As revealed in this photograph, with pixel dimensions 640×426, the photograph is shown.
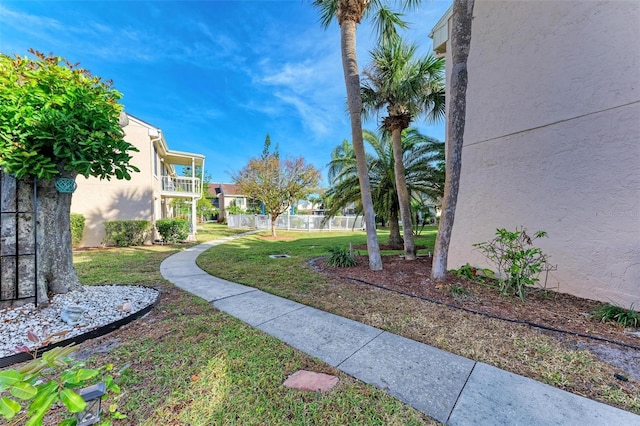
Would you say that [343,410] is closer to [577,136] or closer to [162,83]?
[577,136]

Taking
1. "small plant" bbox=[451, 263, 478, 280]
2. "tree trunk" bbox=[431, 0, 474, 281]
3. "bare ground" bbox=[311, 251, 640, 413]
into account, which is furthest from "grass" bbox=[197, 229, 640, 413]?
"small plant" bbox=[451, 263, 478, 280]

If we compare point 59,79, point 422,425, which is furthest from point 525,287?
point 59,79

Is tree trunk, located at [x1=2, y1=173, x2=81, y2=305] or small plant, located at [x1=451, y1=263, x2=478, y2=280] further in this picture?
small plant, located at [x1=451, y1=263, x2=478, y2=280]

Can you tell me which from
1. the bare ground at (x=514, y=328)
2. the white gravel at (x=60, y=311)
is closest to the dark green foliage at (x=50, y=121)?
the white gravel at (x=60, y=311)

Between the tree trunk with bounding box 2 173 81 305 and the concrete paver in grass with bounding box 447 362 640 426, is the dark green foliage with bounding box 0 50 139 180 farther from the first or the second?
the concrete paver in grass with bounding box 447 362 640 426

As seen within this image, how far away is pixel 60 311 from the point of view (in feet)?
12.1

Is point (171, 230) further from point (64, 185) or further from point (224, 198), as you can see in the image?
point (224, 198)

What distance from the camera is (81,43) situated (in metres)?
8.52

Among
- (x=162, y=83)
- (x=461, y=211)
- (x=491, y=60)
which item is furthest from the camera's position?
(x=162, y=83)

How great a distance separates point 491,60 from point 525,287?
487 cm

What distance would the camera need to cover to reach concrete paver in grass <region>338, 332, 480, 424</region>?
2.24 meters

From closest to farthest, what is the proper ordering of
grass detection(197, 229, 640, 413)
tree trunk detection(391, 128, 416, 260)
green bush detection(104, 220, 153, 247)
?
grass detection(197, 229, 640, 413)
tree trunk detection(391, 128, 416, 260)
green bush detection(104, 220, 153, 247)

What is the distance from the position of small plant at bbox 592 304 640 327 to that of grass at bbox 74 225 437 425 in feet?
11.9

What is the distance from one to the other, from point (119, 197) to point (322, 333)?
1338 centimetres
